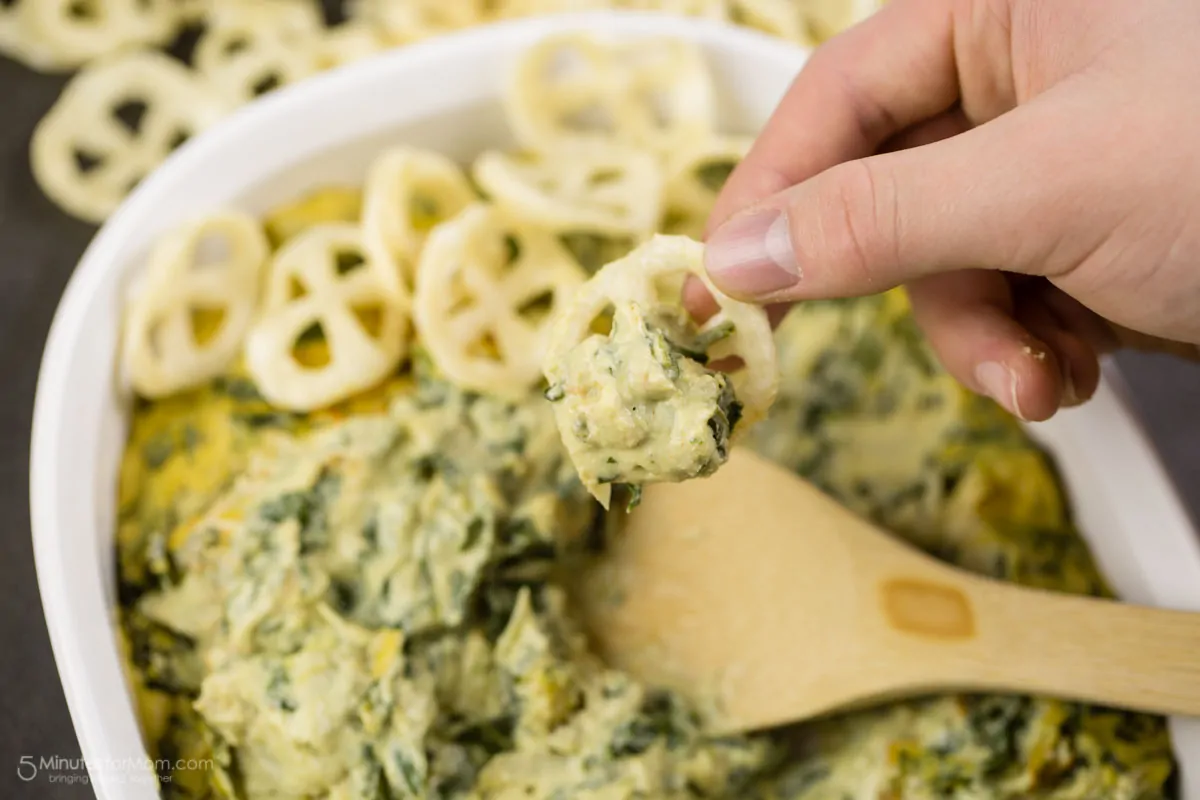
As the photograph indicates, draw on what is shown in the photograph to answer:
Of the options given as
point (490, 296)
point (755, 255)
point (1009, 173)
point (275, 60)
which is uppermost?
point (1009, 173)

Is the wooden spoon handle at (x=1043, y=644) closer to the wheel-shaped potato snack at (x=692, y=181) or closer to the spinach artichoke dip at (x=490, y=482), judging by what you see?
the spinach artichoke dip at (x=490, y=482)

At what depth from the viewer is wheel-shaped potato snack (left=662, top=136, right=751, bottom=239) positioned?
149 cm

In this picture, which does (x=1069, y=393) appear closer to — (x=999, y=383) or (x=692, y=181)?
(x=999, y=383)

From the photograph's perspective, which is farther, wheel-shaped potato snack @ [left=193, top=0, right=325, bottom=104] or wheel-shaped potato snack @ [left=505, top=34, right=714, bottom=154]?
wheel-shaped potato snack @ [left=193, top=0, right=325, bottom=104]

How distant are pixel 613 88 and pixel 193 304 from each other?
2.25ft

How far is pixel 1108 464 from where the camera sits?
4.34ft

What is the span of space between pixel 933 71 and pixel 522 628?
79 cm

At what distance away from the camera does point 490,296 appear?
1.38m

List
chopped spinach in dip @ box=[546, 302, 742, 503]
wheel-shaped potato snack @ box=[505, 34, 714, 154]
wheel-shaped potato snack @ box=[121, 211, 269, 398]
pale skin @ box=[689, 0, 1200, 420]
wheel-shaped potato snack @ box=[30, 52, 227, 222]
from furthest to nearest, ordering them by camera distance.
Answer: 1. wheel-shaped potato snack @ box=[30, 52, 227, 222]
2. wheel-shaped potato snack @ box=[505, 34, 714, 154]
3. wheel-shaped potato snack @ box=[121, 211, 269, 398]
4. chopped spinach in dip @ box=[546, 302, 742, 503]
5. pale skin @ box=[689, 0, 1200, 420]

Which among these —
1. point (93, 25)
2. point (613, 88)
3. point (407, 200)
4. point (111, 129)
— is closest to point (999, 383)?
point (613, 88)

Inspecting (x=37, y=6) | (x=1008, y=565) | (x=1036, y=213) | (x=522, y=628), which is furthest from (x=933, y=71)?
(x=37, y=6)

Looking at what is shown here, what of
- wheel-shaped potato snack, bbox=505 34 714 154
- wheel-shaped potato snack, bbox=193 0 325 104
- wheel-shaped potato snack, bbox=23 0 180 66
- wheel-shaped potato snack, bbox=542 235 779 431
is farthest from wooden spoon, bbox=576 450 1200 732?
wheel-shaped potato snack, bbox=23 0 180 66

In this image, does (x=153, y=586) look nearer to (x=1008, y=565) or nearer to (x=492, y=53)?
(x=492, y=53)

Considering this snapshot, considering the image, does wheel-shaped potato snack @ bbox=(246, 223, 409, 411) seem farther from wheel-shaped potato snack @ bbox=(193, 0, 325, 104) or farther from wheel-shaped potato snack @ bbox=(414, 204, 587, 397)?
wheel-shaped potato snack @ bbox=(193, 0, 325, 104)
